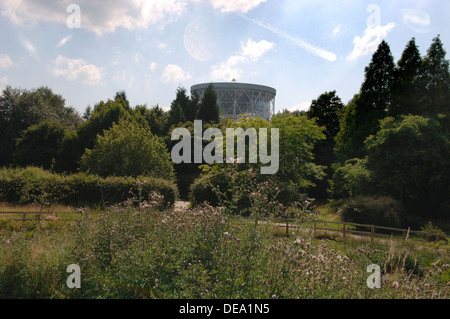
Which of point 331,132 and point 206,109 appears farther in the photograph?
point 206,109

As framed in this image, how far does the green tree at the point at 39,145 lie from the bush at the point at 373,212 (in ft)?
95.5

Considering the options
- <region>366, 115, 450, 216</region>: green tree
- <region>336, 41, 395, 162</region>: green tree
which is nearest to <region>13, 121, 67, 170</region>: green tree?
<region>336, 41, 395, 162</region>: green tree

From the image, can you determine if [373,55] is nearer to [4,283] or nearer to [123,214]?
[123,214]

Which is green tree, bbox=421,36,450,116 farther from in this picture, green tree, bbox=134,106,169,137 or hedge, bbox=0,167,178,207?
green tree, bbox=134,106,169,137

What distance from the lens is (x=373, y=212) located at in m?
16.3

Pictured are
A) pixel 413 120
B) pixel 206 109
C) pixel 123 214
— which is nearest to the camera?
pixel 123 214

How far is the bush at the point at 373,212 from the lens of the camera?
53.3 ft

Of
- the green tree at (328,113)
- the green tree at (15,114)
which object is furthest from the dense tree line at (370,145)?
the green tree at (15,114)

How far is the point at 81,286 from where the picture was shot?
5117 mm

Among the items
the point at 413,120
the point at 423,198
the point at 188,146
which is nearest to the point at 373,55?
the point at 413,120

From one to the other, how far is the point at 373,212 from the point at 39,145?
31323 millimetres

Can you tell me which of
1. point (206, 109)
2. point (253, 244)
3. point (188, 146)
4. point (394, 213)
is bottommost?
point (394, 213)

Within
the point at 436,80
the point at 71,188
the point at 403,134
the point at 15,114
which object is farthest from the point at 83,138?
the point at 436,80
